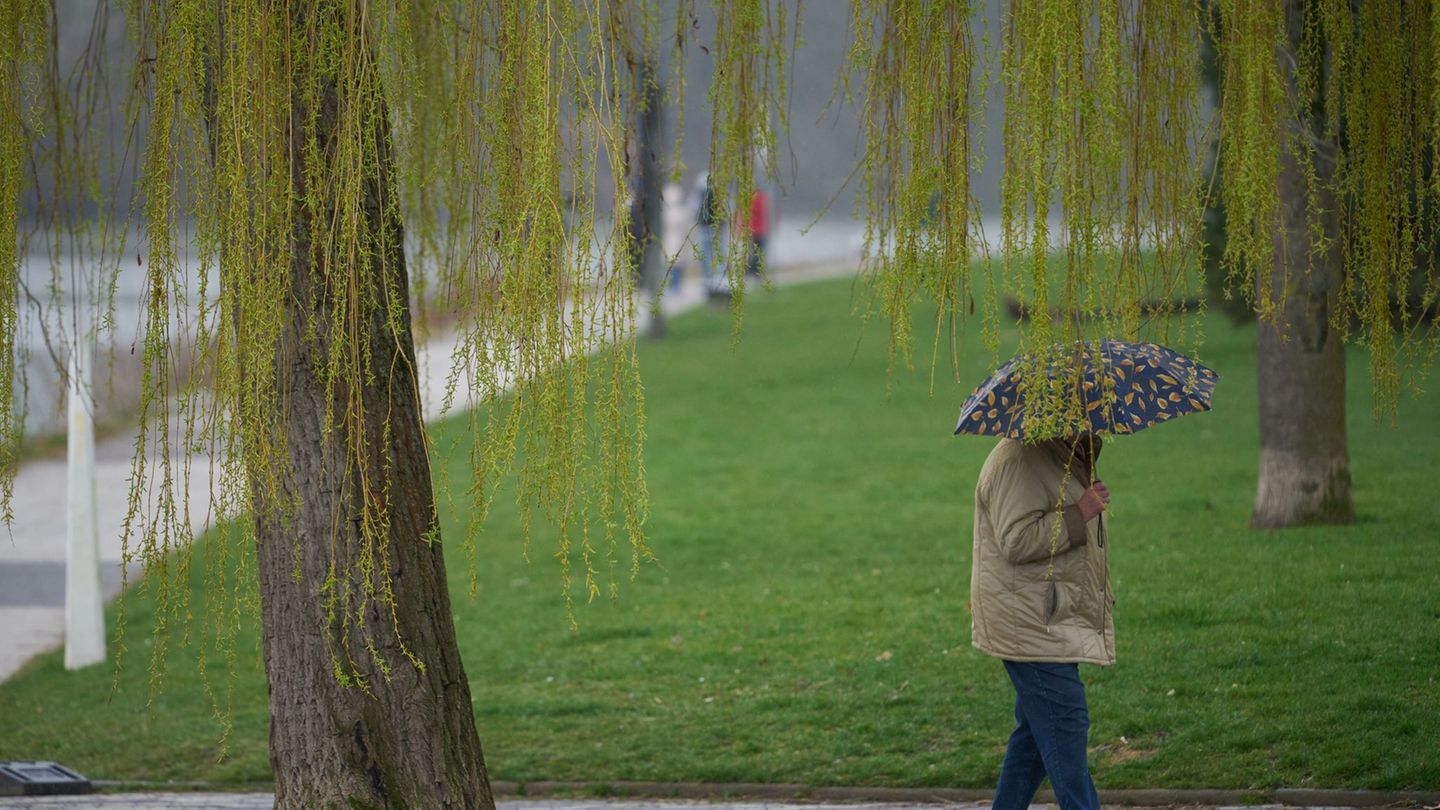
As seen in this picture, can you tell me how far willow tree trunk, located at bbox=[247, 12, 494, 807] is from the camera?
5.21m

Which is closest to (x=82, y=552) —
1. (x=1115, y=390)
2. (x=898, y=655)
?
(x=898, y=655)

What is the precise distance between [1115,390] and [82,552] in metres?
7.90

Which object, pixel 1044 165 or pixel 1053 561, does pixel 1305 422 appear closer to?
pixel 1053 561

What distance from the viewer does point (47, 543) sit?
47.0 feet

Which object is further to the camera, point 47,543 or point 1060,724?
point 47,543

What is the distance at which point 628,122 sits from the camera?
4.89m

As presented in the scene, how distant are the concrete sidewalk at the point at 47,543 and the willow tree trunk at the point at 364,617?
1.16 m

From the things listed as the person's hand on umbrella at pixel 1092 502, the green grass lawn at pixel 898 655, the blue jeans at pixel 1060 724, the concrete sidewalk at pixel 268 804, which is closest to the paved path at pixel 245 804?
the concrete sidewalk at pixel 268 804

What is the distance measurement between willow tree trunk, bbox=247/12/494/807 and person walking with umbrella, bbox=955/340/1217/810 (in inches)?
74.8

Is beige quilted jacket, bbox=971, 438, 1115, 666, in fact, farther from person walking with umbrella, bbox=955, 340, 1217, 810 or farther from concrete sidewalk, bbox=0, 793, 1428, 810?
concrete sidewalk, bbox=0, 793, 1428, 810

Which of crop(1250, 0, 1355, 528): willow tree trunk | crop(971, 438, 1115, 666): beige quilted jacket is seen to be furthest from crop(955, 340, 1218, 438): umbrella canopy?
crop(1250, 0, 1355, 528): willow tree trunk

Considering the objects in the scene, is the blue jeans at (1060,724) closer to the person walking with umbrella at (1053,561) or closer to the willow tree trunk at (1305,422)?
the person walking with umbrella at (1053,561)

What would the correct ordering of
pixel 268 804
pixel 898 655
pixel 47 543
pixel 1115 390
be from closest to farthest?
pixel 1115 390
pixel 268 804
pixel 898 655
pixel 47 543

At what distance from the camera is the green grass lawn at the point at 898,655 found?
678cm
